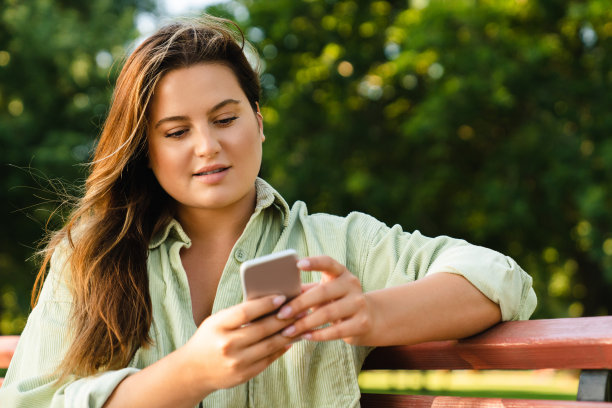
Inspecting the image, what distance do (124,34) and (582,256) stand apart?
1064cm

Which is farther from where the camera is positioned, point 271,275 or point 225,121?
point 225,121

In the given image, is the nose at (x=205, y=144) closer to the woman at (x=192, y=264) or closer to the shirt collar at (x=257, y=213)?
the woman at (x=192, y=264)

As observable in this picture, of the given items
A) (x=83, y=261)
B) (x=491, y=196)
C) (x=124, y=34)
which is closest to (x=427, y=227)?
(x=491, y=196)

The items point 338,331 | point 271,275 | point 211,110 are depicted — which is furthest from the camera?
point 211,110

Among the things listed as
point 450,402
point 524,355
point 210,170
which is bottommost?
point 450,402

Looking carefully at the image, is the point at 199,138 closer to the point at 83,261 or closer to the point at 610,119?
the point at 83,261

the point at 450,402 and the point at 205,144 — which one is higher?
the point at 205,144

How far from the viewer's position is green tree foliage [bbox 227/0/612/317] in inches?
487

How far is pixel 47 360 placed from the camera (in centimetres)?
224

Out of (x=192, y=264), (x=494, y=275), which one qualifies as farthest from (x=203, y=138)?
(x=494, y=275)

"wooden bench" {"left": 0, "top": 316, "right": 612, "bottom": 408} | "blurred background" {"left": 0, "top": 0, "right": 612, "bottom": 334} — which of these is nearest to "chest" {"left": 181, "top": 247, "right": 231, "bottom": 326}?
"wooden bench" {"left": 0, "top": 316, "right": 612, "bottom": 408}

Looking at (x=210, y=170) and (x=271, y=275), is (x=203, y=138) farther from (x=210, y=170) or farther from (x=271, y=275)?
(x=271, y=275)

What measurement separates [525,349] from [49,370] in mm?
1297

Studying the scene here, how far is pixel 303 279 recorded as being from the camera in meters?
2.34
